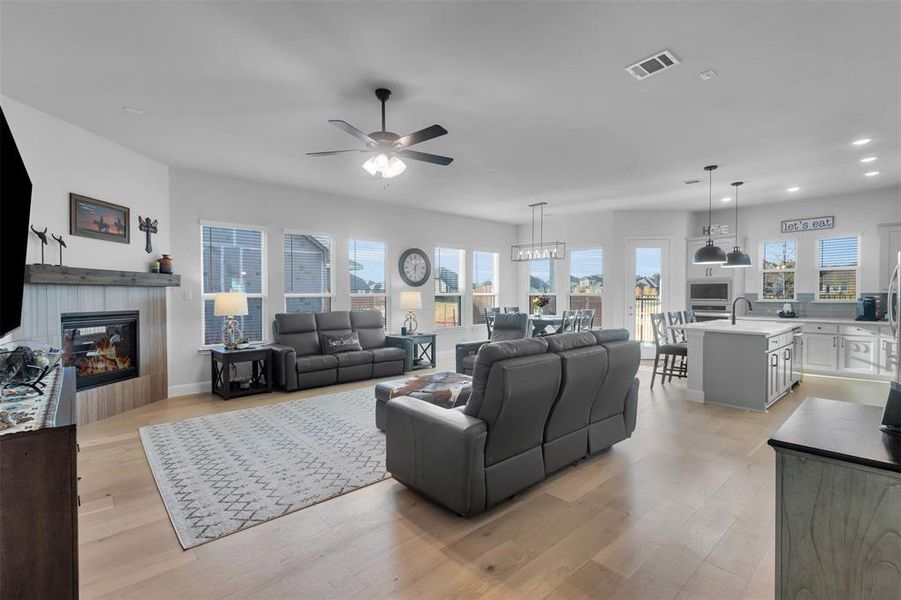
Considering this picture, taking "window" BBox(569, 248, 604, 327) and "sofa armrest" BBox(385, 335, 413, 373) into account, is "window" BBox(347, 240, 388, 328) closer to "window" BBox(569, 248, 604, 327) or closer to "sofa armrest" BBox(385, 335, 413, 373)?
"sofa armrest" BBox(385, 335, 413, 373)

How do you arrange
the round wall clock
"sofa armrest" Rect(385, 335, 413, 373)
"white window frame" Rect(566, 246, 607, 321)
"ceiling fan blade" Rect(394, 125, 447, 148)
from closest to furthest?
1. "ceiling fan blade" Rect(394, 125, 447, 148)
2. "sofa armrest" Rect(385, 335, 413, 373)
3. the round wall clock
4. "white window frame" Rect(566, 246, 607, 321)

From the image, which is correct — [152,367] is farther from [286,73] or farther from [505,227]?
[505,227]

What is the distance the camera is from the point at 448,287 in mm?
8805

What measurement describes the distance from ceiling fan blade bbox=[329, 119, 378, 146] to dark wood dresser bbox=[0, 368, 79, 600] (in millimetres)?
2212

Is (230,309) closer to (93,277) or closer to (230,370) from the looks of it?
(230,370)

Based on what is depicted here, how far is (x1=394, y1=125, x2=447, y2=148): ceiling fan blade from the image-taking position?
3.05 meters

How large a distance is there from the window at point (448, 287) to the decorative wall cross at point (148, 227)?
467 centimetres

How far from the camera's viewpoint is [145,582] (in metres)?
2.02

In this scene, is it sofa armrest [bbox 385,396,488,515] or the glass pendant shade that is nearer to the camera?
sofa armrest [bbox 385,396,488,515]

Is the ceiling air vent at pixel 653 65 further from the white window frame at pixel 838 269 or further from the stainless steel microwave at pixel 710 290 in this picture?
the white window frame at pixel 838 269

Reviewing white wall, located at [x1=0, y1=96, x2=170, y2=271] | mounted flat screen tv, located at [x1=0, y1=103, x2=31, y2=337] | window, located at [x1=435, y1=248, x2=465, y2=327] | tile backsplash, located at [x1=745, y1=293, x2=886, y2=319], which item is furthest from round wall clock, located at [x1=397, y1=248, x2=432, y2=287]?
tile backsplash, located at [x1=745, y1=293, x2=886, y2=319]

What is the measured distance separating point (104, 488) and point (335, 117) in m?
3.29

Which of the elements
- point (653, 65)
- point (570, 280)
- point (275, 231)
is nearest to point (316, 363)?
point (275, 231)

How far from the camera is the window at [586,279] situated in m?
8.58
